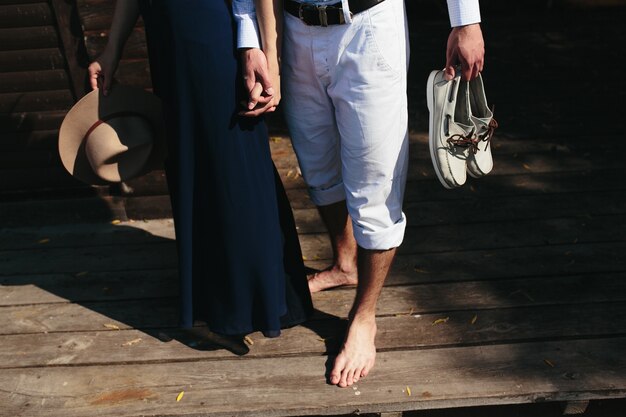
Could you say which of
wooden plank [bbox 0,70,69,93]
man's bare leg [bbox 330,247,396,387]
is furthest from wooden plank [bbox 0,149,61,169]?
man's bare leg [bbox 330,247,396,387]

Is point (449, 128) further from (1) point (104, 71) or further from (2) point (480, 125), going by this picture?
(1) point (104, 71)

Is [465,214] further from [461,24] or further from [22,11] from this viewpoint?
[22,11]

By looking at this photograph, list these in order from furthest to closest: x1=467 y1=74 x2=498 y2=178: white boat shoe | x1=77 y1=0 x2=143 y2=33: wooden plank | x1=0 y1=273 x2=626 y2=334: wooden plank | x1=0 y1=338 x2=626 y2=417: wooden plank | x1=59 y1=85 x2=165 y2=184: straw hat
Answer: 1. x1=77 y1=0 x2=143 y2=33: wooden plank
2. x1=0 y1=273 x2=626 y2=334: wooden plank
3. x1=59 y1=85 x2=165 y2=184: straw hat
4. x1=0 y1=338 x2=626 y2=417: wooden plank
5. x1=467 y1=74 x2=498 y2=178: white boat shoe

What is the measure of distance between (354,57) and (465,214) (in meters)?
1.58

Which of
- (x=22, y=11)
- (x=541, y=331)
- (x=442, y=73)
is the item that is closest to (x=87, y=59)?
(x=22, y=11)

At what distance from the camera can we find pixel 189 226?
254cm

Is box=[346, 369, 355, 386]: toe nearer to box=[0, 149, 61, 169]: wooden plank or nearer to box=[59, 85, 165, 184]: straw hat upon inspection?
box=[59, 85, 165, 184]: straw hat

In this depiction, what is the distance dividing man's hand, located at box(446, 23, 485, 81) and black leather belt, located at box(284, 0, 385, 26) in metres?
0.25

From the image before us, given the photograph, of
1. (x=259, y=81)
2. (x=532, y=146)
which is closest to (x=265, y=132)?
(x=259, y=81)

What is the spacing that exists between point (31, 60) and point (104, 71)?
1099mm

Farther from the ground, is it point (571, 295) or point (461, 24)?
point (461, 24)

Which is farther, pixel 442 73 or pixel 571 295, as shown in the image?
pixel 571 295

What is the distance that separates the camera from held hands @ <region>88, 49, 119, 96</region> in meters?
2.52

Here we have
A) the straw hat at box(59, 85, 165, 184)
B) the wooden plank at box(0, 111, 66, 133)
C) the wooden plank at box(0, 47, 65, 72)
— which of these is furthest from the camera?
the wooden plank at box(0, 111, 66, 133)
